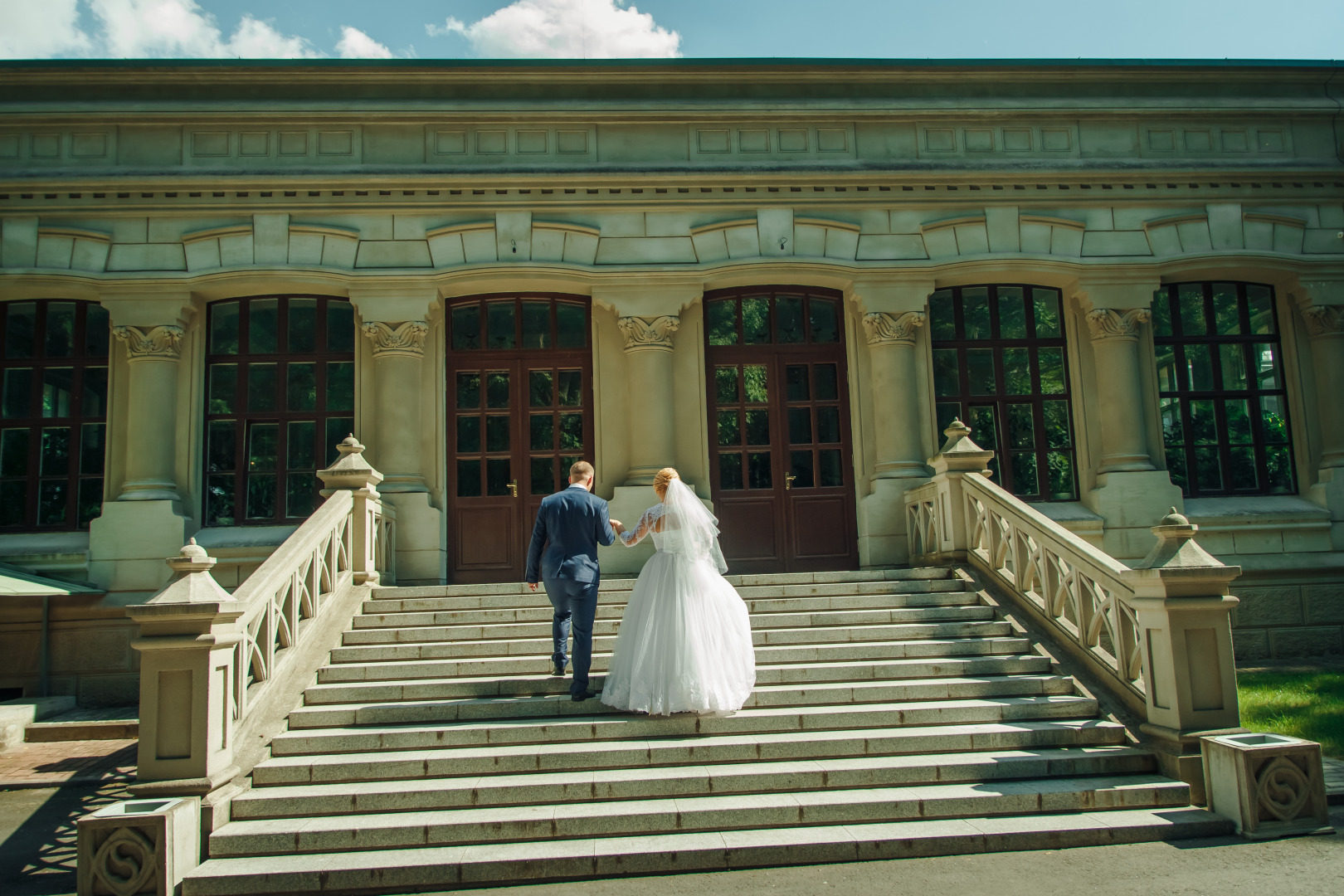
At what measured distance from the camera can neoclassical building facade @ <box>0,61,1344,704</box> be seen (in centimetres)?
1188

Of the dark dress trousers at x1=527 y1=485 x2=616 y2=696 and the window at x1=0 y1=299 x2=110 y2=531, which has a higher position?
the window at x1=0 y1=299 x2=110 y2=531

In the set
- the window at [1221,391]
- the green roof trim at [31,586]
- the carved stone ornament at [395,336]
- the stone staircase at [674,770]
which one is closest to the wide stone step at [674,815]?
the stone staircase at [674,770]

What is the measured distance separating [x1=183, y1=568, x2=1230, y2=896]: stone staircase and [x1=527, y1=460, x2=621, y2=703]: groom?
367 millimetres

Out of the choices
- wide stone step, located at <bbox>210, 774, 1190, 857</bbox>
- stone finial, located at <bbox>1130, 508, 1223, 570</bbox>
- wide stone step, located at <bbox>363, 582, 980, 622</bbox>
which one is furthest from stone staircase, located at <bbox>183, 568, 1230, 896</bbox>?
stone finial, located at <bbox>1130, 508, 1223, 570</bbox>

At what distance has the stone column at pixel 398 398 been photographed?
1170 cm

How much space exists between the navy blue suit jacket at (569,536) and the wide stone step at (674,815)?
1.77m

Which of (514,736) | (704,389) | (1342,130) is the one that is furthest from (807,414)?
(1342,130)

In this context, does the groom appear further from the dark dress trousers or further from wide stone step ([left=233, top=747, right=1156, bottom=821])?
wide stone step ([left=233, top=747, right=1156, bottom=821])

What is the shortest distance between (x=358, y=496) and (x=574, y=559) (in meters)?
3.59

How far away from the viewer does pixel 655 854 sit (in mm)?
5465

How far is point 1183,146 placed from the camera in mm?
12883

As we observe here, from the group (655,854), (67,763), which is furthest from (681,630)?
(67,763)

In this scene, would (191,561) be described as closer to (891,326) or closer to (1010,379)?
(891,326)

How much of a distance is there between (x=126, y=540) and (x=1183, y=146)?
14.1 meters
